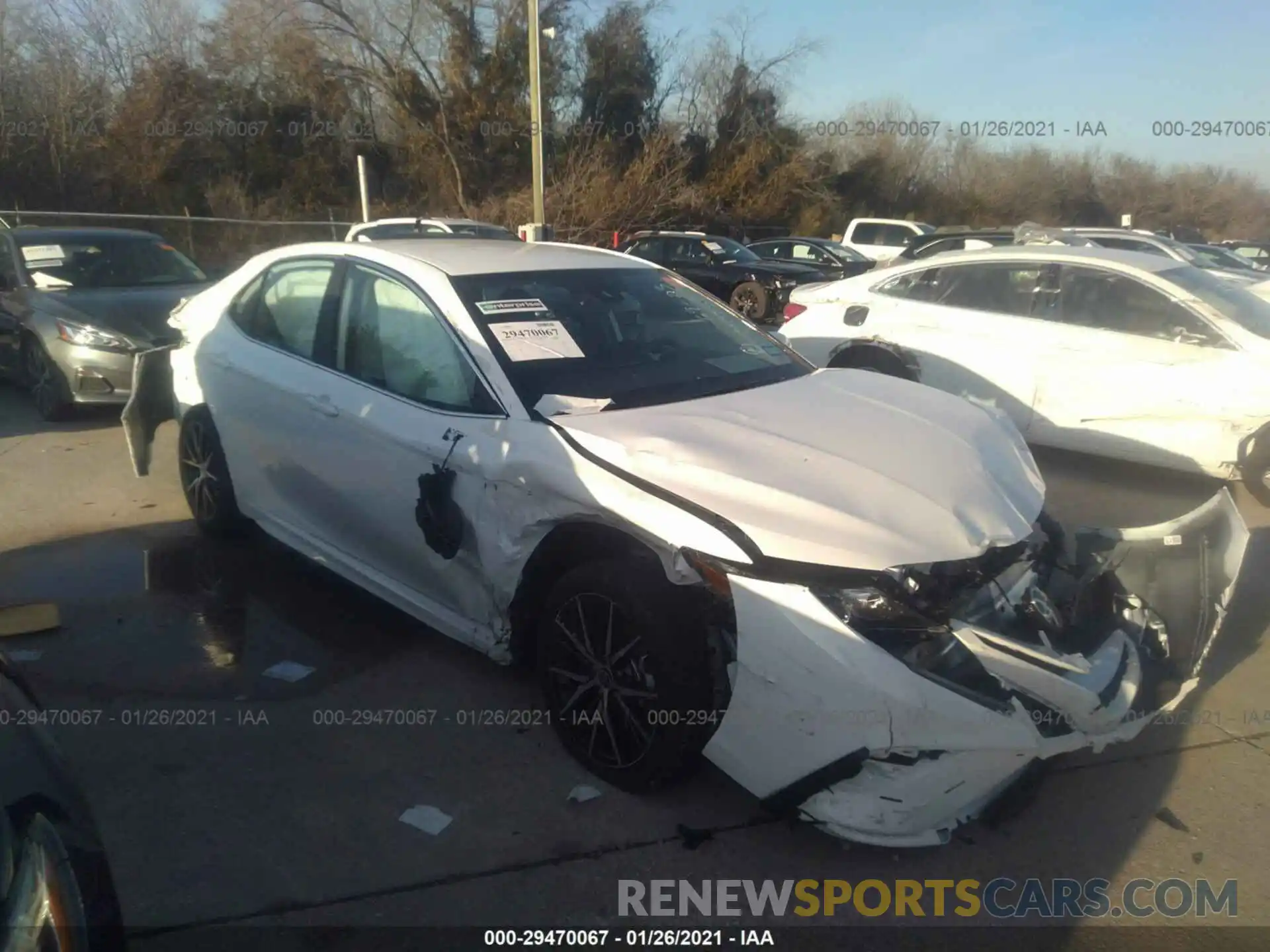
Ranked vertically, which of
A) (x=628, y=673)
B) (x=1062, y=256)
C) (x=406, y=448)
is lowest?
(x=628, y=673)

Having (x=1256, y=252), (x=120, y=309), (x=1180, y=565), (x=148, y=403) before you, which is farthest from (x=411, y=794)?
(x=1256, y=252)

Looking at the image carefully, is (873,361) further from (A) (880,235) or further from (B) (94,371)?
(A) (880,235)

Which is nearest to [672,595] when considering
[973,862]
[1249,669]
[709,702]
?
[709,702]

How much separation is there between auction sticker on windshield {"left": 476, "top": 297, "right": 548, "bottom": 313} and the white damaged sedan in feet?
0.06

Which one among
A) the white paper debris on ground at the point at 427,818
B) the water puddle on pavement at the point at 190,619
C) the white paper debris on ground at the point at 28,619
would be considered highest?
the white paper debris on ground at the point at 28,619

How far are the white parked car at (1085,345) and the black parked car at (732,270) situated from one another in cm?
841

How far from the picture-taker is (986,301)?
7543mm

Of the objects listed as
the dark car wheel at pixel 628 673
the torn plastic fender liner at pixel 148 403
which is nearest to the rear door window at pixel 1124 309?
the dark car wheel at pixel 628 673

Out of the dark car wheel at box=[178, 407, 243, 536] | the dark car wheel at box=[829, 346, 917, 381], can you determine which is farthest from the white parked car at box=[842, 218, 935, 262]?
the dark car wheel at box=[178, 407, 243, 536]

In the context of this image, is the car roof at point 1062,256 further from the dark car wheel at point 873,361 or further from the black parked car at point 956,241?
the black parked car at point 956,241

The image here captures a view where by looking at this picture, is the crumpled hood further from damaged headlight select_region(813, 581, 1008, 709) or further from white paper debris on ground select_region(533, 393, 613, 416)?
damaged headlight select_region(813, 581, 1008, 709)

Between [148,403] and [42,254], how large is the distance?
4255 millimetres

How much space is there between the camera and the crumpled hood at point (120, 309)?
8.28 meters

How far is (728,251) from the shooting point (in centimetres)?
1861
